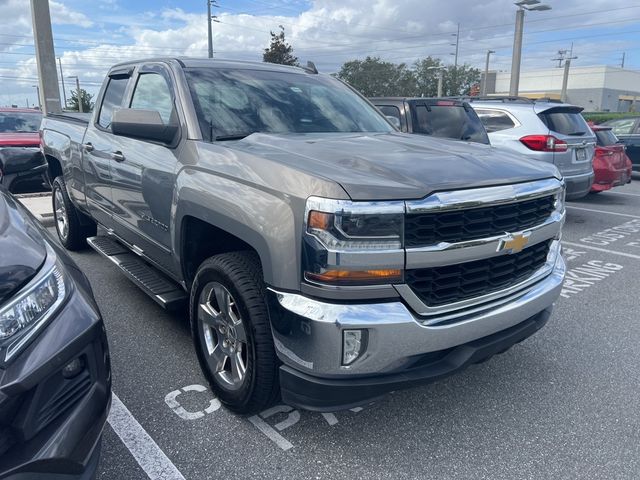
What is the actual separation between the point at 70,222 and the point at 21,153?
304 centimetres

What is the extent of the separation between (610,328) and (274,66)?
131 inches

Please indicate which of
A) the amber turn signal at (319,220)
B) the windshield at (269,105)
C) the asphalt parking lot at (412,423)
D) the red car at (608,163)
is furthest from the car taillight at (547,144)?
the amber turn signal at (319,220)

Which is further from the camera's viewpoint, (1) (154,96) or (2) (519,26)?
(2) (519,26)

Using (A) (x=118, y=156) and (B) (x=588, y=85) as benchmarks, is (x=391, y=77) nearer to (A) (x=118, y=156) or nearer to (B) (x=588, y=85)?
(B) (x=588, y=85)

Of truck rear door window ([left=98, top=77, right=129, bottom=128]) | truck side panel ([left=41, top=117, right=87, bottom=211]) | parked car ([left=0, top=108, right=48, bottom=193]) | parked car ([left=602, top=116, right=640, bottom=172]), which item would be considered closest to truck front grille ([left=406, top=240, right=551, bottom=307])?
truck rear door window ([left=98, top=77, right=129, bottom=128])

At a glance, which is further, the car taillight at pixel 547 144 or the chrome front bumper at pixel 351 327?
the car taillight at pixel 547 144

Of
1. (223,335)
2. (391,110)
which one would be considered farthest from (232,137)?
(391,110)

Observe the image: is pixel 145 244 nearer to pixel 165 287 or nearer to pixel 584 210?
pixel 165 287

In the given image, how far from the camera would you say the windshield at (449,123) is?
702 centimetres

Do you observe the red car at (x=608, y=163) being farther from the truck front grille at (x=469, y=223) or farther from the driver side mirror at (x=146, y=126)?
the driver side mirror at (x=146, y=126)

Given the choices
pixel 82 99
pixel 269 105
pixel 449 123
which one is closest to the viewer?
pixel 269 105

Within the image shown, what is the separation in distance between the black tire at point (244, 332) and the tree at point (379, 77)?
72.6m

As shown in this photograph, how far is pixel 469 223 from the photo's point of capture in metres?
2.34

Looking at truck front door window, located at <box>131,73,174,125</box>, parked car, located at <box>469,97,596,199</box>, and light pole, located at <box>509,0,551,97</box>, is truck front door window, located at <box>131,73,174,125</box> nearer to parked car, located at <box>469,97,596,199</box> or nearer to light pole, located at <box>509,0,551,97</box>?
parked car, located at <box>469,97,596,199</box>
